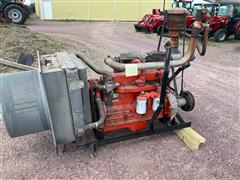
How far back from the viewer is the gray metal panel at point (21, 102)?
2037 millimetres

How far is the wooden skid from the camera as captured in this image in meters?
2.62

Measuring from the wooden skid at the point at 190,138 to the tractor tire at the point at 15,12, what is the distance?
10784 millimetres

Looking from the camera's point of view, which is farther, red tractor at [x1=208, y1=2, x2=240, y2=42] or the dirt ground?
red tractor at [x1=208, y1=2, x2=240, y2=42]

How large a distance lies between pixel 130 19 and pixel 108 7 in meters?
1.79

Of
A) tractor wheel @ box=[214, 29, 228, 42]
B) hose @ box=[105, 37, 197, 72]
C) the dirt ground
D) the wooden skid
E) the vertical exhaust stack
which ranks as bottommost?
the dirt ground

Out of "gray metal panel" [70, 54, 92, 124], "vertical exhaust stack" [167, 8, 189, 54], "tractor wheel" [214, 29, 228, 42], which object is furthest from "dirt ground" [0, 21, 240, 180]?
"tractor wheel" [214, 29, 228, 42]

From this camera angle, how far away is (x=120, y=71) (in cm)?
250

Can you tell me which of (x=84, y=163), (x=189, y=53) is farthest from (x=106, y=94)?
(x=189, y=53)

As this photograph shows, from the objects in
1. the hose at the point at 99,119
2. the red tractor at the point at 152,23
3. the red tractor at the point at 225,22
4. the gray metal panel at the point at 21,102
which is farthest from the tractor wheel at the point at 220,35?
the gray metal panel at the point at 21,102

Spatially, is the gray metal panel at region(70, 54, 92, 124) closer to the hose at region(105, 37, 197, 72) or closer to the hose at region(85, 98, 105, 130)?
the hose at region(85, 98, 105, 130)

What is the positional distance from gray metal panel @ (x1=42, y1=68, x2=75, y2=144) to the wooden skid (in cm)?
126

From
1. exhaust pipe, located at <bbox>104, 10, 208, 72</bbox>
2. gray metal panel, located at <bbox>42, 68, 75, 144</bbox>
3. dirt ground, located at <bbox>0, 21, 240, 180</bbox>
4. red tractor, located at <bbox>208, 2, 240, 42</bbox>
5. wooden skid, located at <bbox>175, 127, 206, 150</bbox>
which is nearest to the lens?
gray metal panel, located at <bbox>42, 68, 75, 144</bbox>

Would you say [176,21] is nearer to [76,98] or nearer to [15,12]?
[76,98]

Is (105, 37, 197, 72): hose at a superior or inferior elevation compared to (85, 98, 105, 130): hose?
superior
